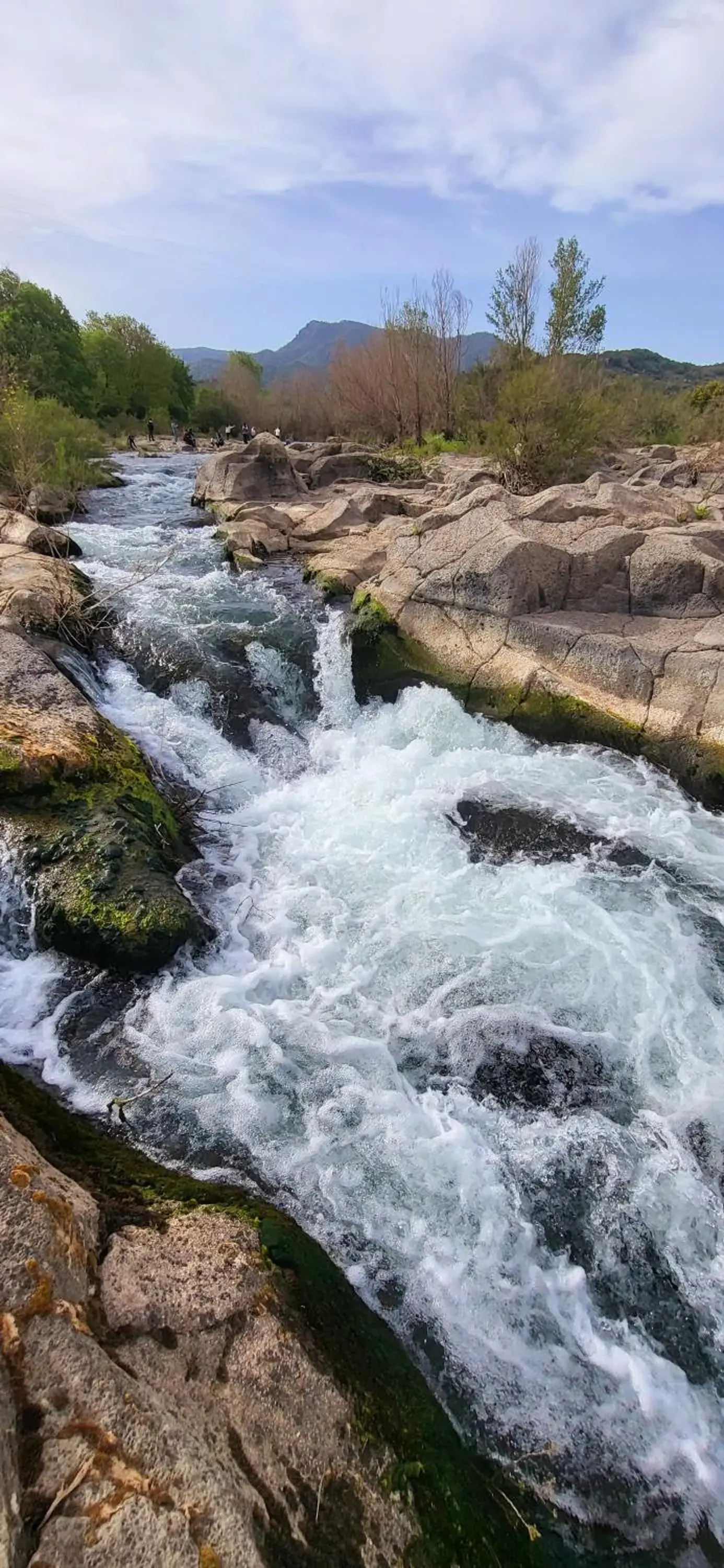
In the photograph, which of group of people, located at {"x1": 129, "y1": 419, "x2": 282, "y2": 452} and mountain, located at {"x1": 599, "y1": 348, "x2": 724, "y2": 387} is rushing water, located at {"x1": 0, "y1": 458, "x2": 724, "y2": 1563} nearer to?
group of people, located at {"x1": 129, "y1": 419, "x2": 282, "y2": 452}

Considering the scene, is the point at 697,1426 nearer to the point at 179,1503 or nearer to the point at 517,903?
the point at 179,1503

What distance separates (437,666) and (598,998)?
472 cm

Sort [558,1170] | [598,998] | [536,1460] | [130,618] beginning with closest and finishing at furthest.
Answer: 1. [536,1460]
2. [558,1170]
3. [598,998]
4. [130,618]

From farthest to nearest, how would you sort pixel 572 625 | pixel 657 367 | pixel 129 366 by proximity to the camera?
pixel 657 367 < pixel 129 366 < pixel 572 625

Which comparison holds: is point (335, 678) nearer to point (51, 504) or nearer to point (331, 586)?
point (331, 586)

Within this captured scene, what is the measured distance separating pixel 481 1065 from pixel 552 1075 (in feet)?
1.33

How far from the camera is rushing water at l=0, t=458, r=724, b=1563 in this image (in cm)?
276

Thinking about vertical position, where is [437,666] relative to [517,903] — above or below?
above

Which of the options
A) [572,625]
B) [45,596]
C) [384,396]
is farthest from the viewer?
[384,396]

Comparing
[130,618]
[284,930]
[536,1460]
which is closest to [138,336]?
[130,618]

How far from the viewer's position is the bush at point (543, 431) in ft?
46.9

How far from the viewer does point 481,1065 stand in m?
4.06

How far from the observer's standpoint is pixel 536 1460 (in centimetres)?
247

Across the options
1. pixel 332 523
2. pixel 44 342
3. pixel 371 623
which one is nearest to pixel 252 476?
pixel 332 523
